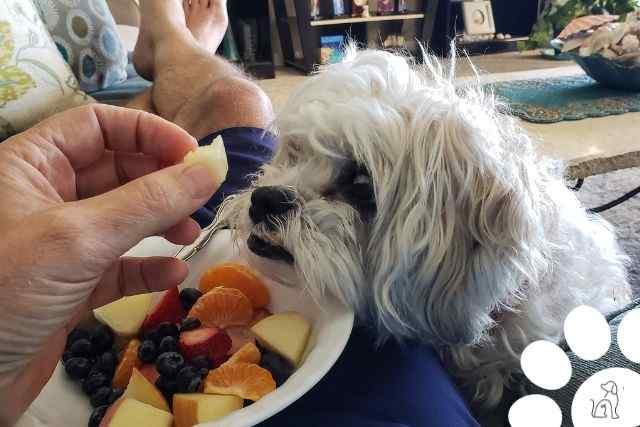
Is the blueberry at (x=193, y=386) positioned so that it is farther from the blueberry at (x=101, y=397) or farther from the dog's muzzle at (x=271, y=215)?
the dog's muzzle at (x=271, y=215)

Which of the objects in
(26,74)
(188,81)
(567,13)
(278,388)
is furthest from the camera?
(567,13)

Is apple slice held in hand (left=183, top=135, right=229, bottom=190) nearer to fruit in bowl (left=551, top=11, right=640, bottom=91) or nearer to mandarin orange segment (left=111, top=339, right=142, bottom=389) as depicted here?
mandarin orange segment (left=111, top=339, right=142, bottom=389)

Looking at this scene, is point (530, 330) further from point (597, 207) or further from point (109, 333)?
point (597, 207)

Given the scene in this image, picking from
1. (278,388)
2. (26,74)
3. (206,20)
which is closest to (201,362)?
(278,388)

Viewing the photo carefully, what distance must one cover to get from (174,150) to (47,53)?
1.01 metres

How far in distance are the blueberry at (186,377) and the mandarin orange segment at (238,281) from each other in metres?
0.13

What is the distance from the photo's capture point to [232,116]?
53.0 inches

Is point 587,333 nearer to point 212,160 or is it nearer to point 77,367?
point 212,160

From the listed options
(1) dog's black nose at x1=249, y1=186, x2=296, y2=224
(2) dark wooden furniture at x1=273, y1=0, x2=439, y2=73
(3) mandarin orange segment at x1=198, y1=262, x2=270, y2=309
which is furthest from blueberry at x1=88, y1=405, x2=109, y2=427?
(2) dark wooden furniture at x1=273, y1=0, x2=439, y2=73

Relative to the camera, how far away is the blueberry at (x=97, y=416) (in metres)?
0.60

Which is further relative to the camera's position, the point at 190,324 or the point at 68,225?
the point at 190,324

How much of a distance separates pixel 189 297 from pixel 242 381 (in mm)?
209

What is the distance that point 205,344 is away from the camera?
682 mm

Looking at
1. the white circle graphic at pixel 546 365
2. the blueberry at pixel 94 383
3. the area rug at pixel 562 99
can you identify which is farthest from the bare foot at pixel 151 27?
the white circle graphic at pixel 546 365
